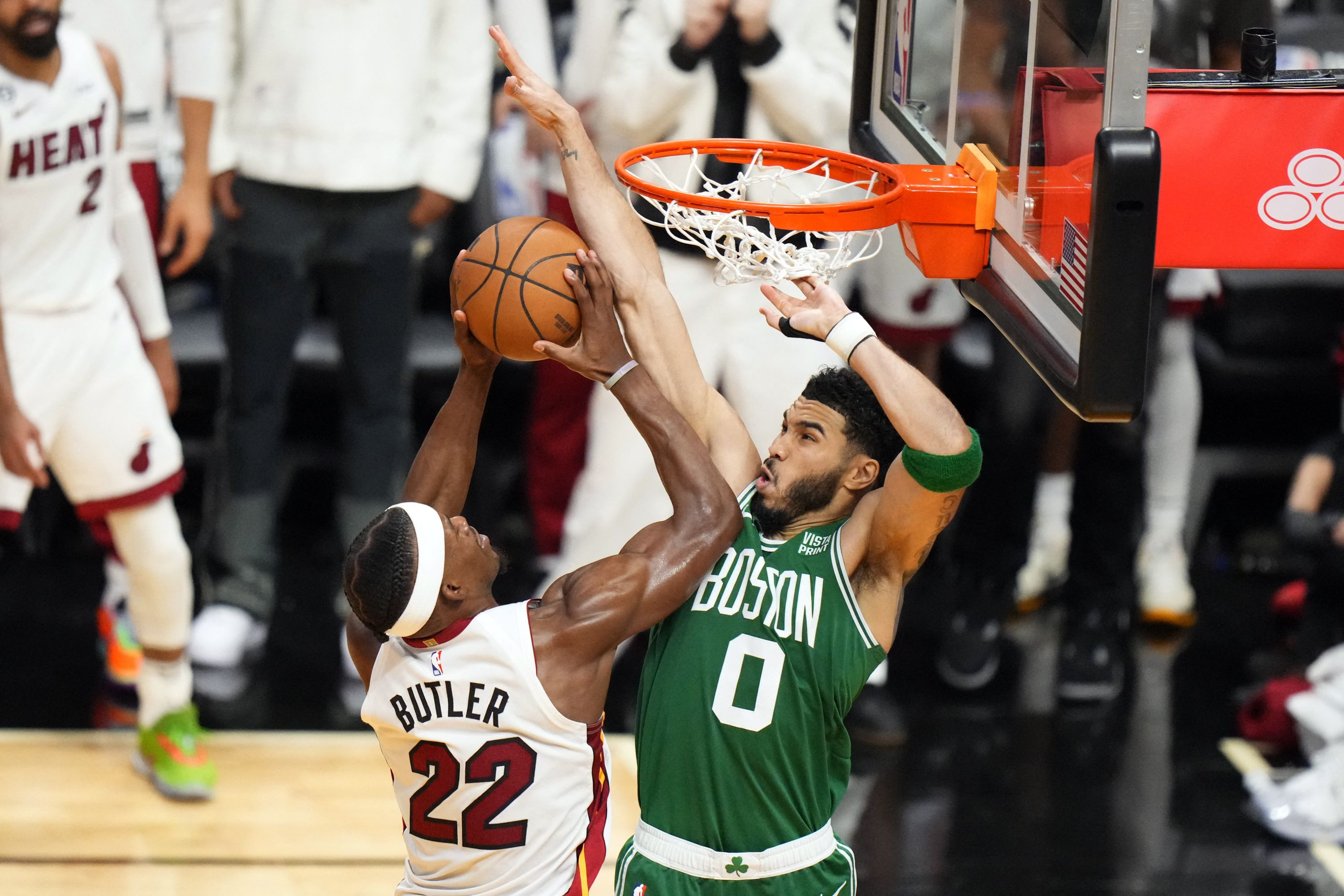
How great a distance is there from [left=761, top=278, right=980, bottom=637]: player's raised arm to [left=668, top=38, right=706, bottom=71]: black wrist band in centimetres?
217

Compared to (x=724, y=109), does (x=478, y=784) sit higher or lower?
lower

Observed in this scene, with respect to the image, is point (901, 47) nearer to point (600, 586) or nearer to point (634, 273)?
point (634, 273)

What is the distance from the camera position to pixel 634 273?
3.33m

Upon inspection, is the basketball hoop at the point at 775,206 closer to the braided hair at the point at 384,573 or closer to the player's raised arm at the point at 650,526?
the player's raised arm at the point at 650,526

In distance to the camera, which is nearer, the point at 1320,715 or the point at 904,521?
the point at 904,521

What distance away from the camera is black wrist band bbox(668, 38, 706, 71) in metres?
5.33

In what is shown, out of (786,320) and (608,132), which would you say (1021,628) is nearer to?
(608,132)

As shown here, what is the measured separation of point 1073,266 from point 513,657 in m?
1.20

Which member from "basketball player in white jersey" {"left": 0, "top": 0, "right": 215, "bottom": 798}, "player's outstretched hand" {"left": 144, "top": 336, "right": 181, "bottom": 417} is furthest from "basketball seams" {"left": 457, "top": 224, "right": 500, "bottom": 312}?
"player's outstretched hand" {"left": 144, "top": 336, "right": 181, "bottom": 417}

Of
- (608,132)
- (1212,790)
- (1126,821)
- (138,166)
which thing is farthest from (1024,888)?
(138,166)

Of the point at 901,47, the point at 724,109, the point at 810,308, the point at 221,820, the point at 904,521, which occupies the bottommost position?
the point at 221,820

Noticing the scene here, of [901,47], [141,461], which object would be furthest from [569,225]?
[901,47]

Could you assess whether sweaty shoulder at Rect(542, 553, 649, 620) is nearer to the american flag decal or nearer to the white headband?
the white headband

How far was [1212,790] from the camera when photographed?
519 cm
